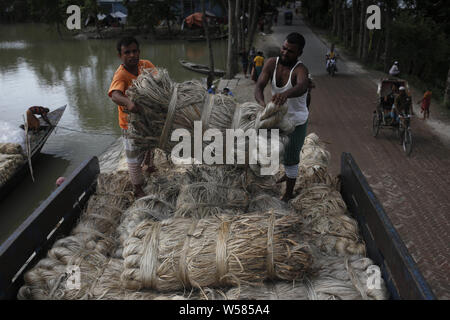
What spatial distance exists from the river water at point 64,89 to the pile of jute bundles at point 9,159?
0.69m

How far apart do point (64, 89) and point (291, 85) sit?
1649 cm

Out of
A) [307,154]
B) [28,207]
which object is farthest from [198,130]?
[28,207]

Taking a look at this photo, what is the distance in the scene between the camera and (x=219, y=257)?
82.7 inches

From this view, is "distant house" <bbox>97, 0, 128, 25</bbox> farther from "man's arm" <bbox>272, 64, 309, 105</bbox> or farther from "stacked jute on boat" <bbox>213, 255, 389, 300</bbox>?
"stacked jute on boat" <bbox>213, 255, 389, 300</bbox>

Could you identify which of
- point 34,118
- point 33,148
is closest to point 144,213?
point 33,148

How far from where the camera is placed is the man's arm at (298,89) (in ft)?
8.33

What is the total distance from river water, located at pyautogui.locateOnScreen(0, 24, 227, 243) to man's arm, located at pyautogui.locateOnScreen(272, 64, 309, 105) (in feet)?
23.4

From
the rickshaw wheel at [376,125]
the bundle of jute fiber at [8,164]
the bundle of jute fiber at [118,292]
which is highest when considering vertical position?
the bundle of jute fiber at [118,292]

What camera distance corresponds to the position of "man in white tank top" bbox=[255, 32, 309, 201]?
2.97 m

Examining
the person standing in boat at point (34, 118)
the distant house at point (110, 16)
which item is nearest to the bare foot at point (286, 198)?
the person standing in boat at point (34, 118)

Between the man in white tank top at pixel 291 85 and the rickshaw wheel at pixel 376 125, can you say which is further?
the rickshaw wheel at pixel 376 125

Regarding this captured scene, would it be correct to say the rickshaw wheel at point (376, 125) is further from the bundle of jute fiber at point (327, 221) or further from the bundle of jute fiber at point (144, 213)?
the bundle of jute fiber at point (144, 213)
